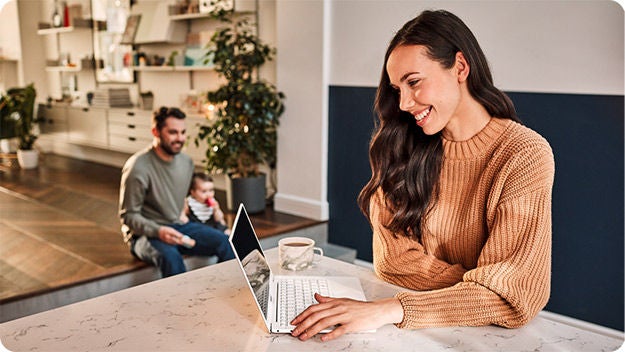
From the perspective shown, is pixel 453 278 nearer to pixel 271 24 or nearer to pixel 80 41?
pixel 271 24

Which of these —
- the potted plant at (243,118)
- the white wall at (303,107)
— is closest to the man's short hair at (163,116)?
the potted plant at (243,118)

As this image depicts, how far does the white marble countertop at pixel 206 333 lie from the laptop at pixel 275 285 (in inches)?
1.6

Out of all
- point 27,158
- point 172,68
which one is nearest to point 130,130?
point 172,68

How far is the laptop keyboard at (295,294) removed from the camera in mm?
1271

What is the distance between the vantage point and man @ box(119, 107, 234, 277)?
3.07m

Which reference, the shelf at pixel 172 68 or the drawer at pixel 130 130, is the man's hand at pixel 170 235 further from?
the drawer at pixel 130 130

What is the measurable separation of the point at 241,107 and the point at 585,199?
2.40 m

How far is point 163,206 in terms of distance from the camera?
3.19 meters

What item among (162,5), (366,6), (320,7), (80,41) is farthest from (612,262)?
(80,41)

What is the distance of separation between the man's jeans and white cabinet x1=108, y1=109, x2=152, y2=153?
311cm

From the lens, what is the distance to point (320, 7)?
402cm

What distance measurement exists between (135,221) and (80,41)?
18.2 ft

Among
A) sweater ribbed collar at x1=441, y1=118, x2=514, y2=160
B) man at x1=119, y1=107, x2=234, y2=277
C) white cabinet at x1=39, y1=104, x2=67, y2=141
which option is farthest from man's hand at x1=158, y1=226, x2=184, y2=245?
white cabinet at x1=39, y1=104, x2=67, y2=141

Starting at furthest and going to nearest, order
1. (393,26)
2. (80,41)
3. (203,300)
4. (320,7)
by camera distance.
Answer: (80,41), (320,7), (393,26), (203,300)
